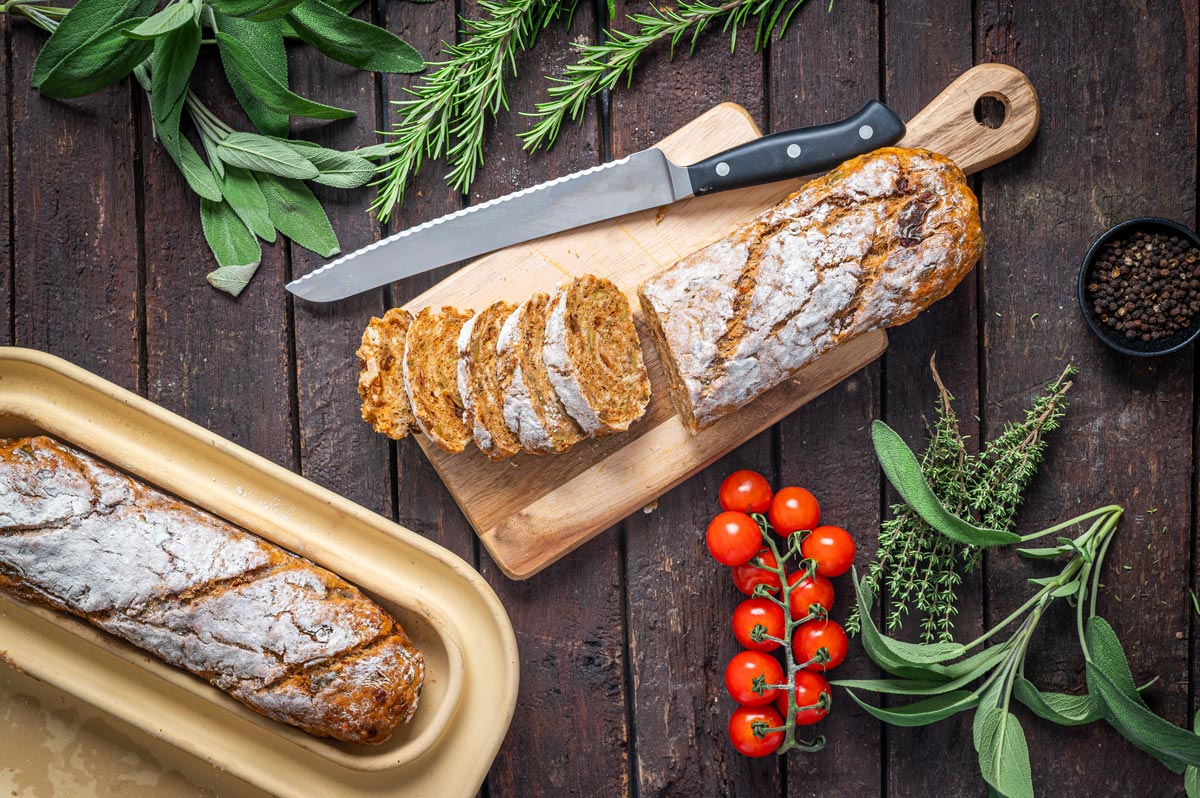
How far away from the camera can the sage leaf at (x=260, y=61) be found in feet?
8.77

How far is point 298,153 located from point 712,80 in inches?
56.8

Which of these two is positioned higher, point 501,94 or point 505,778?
point 501,94

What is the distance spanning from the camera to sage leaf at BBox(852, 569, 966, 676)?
243 cm

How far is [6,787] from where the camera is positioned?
276 centimetres

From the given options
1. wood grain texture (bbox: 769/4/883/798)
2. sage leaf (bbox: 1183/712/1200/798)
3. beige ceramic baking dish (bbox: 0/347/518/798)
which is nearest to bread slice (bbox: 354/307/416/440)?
beige ceramic baking dish (bbox: 0/347/518/798)

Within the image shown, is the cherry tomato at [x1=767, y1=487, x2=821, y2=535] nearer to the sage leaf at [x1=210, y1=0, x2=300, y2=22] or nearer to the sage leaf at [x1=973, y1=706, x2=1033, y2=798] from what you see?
the sage leaf at [x1=973, y1=706, x2=1033, y2=798]

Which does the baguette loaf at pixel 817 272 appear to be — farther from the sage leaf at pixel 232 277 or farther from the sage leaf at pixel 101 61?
the sage leaf at pixel 101 61

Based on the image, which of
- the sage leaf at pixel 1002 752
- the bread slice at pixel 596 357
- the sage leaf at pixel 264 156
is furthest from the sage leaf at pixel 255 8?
the sage leaf at pixel 1002 752

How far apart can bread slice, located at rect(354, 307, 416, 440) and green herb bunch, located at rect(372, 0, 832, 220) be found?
45 centimetres

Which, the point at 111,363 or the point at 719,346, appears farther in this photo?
the point at 111,363

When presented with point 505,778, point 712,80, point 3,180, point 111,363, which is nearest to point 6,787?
point 111,363

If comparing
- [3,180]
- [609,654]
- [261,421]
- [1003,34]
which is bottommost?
[609,654]

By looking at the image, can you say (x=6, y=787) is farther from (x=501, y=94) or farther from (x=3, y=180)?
(x=501, y=94)

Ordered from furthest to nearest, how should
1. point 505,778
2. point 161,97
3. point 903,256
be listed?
1. point 505,778
2. point 161,97
3. point 903,256
